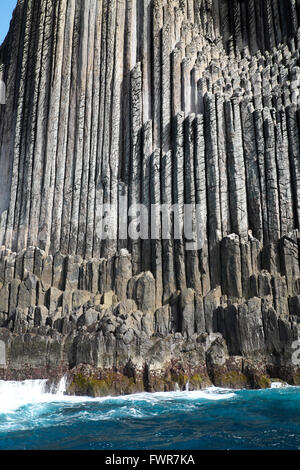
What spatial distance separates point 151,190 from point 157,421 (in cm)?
1540

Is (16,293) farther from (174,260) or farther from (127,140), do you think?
(127,140)

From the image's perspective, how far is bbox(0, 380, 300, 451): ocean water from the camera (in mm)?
11344

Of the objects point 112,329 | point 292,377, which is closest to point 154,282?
point 112,329

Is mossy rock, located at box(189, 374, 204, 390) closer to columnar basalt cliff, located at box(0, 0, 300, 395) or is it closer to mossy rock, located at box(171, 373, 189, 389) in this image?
columnar basalt cliff, located at box(0, 0, 300, 395)

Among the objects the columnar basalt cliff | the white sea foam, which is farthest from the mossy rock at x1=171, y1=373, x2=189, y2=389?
the white sea foam

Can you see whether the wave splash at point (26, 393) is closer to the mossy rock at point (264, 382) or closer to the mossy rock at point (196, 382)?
the mossy rock at point (196, 382)

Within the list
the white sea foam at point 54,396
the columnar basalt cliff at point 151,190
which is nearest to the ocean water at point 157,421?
the white sea foam at point 54,396

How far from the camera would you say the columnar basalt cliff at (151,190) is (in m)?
19.8

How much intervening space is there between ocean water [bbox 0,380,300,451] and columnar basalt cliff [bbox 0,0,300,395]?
170cm

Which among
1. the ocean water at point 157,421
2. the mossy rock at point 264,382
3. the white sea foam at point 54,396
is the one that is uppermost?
the mossy rock at point 264,382

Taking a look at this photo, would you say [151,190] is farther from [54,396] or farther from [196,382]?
[54,396]

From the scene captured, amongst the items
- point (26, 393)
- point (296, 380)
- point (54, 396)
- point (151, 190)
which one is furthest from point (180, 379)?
point (151, 190)

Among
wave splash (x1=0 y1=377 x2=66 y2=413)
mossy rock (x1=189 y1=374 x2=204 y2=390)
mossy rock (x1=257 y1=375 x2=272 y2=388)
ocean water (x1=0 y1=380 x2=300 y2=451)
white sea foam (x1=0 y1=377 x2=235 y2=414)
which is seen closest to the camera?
ocean water (x1=0 y1=380 x2=300 y2=451)

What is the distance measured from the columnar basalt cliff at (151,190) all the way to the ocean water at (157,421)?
67.1 inches
